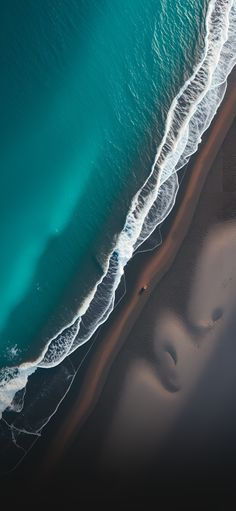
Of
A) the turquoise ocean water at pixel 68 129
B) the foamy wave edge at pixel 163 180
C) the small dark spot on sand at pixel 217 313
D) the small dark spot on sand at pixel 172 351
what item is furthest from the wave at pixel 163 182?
the small dark spot on sand at pixel 217 313

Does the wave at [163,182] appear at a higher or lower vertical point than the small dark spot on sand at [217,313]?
higher

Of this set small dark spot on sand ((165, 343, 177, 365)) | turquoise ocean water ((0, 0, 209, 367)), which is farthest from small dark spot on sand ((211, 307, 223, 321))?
turquoise ocean water ((0, 0, 209, 367))

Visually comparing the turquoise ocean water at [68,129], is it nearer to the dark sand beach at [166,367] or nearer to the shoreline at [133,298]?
the shoreline at [133,298]

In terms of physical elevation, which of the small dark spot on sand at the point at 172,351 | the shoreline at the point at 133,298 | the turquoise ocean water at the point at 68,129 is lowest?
the small dark spot on sand at the point at 172,351

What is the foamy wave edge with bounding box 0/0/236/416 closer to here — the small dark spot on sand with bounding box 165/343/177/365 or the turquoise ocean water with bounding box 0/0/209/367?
the turquoise ocean water with bounding box 0/0/209/367

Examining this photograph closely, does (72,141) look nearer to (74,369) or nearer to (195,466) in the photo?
(74,369)

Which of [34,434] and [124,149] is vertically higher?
[124,149]

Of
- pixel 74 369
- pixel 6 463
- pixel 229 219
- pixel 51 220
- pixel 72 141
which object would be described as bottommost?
pixel 6 463

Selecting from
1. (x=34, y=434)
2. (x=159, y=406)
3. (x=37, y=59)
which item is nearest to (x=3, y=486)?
(x=34, y=434)
